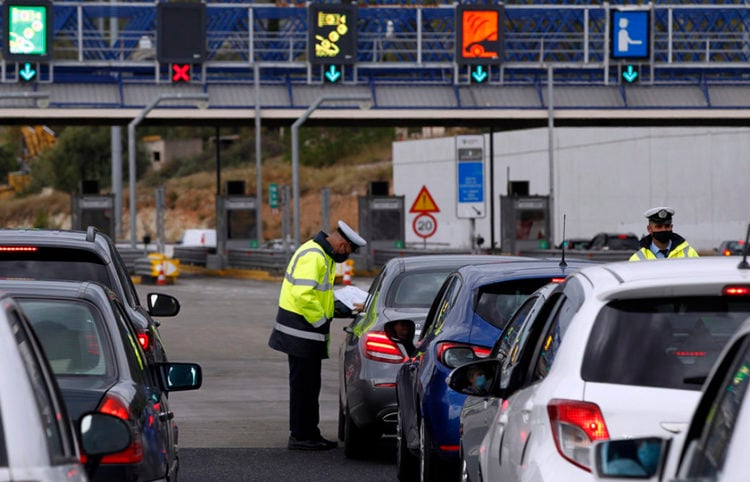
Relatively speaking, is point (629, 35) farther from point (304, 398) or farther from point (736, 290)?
point (736, 290)

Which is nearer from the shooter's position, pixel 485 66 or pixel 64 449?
pixel 64 449

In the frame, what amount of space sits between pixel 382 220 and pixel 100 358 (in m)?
47.4

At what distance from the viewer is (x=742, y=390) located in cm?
408

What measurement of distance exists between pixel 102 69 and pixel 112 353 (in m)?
43.4

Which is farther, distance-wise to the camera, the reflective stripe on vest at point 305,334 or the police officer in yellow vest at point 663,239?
the reflective stripe on vest at point 305,334

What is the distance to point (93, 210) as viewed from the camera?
2067 inches

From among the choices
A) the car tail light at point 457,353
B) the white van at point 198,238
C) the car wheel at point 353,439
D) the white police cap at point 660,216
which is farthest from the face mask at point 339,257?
the white van at point 198,238

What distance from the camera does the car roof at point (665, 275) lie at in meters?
5.68

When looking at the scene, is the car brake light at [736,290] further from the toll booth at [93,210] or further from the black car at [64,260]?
the toll booth at [93,210]

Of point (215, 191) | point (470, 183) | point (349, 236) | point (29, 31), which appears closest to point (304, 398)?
point (349, 236)

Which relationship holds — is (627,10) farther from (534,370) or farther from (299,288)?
(534,370)

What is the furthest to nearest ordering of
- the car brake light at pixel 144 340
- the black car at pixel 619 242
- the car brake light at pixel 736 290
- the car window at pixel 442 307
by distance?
the black car at pixel 619 242
the car brake light at pixel 144 340
the car window at pixel 442 307
the car brake light at pixel 736 290

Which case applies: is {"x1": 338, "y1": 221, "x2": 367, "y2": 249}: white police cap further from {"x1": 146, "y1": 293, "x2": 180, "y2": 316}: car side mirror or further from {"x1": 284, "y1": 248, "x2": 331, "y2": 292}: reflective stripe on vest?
{"x1": 146, "y1": 293, "x2": 180, "y2": 316}: car side mirror

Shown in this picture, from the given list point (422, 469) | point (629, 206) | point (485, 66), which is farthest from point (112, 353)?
point (629, 206)
